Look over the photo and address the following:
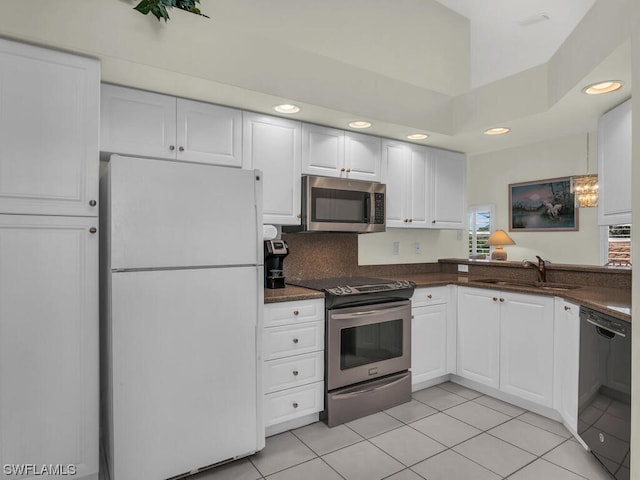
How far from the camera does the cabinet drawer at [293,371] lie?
7.98 feet

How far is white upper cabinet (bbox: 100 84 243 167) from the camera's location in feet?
7.29

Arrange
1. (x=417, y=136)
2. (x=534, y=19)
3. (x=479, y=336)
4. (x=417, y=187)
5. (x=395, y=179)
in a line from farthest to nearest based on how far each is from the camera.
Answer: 1. (x=534, y=19)
2. (x=417, y=187)
3. (x=395, y=179)
4. (x=417, y=136)
5. (x=479, y=336)

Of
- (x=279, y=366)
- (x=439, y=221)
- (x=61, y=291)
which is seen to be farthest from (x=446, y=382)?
(x=61, y=291)

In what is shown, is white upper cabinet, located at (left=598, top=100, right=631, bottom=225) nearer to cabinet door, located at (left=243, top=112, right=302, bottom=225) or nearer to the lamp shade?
cabinet door, located at (left=243, top=112, right=302, bottom=225)

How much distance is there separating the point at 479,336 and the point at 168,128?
2.72 m

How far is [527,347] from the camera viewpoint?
2789 millimetres

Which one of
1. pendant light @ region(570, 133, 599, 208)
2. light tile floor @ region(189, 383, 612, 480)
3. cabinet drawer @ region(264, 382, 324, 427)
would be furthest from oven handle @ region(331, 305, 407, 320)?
pendant light @ region(570, 133, 599, 208)

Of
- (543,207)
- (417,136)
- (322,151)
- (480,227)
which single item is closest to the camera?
(322,151)

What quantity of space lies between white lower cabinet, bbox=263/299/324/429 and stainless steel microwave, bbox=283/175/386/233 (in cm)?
65

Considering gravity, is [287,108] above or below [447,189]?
above

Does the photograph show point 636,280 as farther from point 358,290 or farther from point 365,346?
point 365,346

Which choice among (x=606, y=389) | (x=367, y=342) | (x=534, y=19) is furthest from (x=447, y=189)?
(x=534, y=19)

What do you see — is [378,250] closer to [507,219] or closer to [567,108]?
[567,108]

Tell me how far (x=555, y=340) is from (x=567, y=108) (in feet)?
5.13
